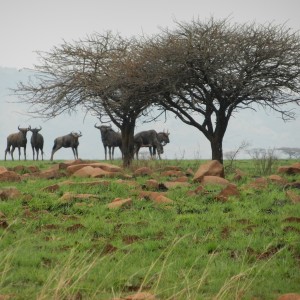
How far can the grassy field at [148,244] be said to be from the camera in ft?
22.0

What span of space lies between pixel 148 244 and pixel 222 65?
50.5 ft

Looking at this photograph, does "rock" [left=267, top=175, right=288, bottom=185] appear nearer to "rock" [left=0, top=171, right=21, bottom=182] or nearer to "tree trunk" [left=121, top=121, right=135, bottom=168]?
"rock" [left=0, top=171, right=21, bottom=182]

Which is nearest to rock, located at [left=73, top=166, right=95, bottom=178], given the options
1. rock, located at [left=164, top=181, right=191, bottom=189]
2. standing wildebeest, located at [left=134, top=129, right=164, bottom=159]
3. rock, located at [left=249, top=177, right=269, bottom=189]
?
rock, located at [left=164, top=181, right=191, bottom=189]

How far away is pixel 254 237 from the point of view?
9500 millimetres

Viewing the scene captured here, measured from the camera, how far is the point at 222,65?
23.2 meters

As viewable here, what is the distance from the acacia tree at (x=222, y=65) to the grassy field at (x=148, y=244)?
9.33 m

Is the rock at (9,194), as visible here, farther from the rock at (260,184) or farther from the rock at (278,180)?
the rock at (278,180)

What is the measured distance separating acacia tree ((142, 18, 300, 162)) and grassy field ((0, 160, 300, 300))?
30.6ft

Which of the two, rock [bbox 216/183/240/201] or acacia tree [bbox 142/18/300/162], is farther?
acacia tree [bbox 142/18/300/162]

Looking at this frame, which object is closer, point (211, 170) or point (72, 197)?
point (72, 197)

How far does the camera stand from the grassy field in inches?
264

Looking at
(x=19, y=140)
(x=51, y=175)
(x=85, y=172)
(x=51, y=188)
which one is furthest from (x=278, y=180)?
(x=19, y=140)

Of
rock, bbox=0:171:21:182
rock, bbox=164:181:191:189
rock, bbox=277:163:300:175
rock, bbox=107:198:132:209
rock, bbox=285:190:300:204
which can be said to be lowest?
rock, bbox=285:190:300:204

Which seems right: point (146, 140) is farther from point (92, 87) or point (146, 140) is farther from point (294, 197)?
point (294, 197)
